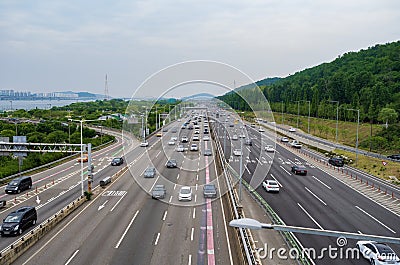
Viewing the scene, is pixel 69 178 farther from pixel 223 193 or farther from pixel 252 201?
pixel 252 201

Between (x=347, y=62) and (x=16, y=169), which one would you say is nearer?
(x=16, y=169)

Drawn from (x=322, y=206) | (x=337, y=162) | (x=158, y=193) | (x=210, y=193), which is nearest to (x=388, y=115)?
(x=337, y=162)

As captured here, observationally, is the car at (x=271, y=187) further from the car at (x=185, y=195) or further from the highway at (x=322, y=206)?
the car at (x=185, y=195)

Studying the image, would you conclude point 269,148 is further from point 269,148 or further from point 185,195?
point 185,195

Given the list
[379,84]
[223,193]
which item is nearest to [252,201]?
[223,193]

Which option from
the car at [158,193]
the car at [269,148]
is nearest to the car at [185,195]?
the car at [158,193]


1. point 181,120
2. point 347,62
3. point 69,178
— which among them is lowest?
point 69,178

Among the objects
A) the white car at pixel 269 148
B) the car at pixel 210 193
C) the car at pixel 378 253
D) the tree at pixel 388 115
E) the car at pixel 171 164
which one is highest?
the tree at pixel 388 115
